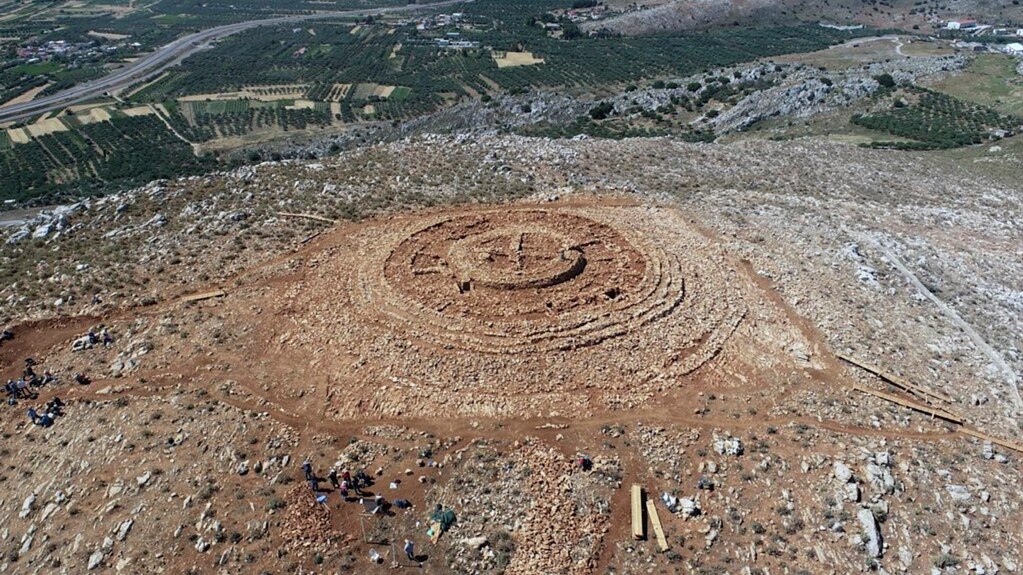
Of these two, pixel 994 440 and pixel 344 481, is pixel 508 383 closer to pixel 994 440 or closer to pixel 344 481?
pixel 344 481

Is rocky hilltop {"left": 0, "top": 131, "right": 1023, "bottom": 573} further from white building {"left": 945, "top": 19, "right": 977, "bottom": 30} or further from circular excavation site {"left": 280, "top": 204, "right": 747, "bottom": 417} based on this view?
white building {"left": 945, "top": 19, "right": 977, "bottom": 30}

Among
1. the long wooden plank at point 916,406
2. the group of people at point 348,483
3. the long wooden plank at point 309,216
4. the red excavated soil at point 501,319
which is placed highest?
the long wooden plank at point 309,216

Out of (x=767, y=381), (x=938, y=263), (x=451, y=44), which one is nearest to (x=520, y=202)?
(x=767, y=381)

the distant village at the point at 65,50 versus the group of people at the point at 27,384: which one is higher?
the distant village at the point at 65,50

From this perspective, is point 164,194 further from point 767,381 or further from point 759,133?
point 759,133

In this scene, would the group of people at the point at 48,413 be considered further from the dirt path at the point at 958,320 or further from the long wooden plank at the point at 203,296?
the dirt path at the point at 958,320

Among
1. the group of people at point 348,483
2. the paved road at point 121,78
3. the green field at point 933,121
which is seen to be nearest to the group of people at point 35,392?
the group of people at point 348,483

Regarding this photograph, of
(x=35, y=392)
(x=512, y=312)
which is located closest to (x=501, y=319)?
(x=512, y=312)
